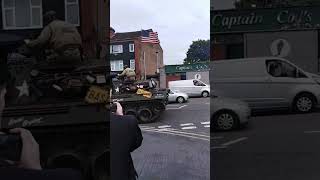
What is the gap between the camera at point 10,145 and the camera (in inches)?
112

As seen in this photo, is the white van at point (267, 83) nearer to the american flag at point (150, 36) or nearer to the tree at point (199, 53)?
the tree at point (199, 53)

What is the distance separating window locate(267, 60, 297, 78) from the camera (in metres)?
3.08

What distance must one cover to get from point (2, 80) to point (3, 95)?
71 millimetres

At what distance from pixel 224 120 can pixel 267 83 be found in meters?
0.31

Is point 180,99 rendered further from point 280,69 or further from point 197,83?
point 280,69

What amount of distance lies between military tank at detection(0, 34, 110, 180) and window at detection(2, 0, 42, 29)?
8cm

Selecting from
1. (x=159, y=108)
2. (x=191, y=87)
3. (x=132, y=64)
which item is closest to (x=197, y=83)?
(x=191, y=87)

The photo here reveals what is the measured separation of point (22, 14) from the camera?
2.85 metres

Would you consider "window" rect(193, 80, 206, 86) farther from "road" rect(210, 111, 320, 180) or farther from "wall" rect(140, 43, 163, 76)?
"road" rect(210, 111, 320, 180)

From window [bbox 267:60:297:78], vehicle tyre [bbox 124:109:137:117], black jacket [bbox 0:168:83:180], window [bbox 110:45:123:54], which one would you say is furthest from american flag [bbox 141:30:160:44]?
black jacket [bbox 0:168:83:180]

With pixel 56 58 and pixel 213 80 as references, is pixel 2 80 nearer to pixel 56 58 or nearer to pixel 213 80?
pixel 56 58

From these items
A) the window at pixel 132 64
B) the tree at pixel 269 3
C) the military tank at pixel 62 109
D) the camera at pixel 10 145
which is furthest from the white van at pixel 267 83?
the camera at pixel 10 145

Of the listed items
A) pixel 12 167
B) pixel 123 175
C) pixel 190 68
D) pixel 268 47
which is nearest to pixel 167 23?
pixel 190 68

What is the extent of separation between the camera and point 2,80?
2854 mm
